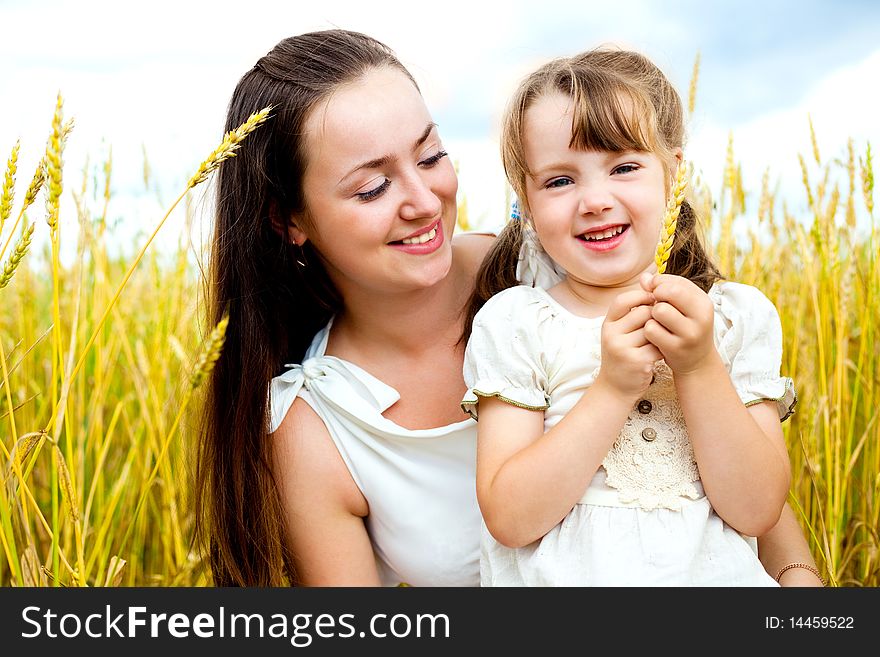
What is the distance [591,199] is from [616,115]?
0.14m

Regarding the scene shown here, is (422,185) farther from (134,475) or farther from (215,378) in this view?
(134,475)

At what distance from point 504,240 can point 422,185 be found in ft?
0.62

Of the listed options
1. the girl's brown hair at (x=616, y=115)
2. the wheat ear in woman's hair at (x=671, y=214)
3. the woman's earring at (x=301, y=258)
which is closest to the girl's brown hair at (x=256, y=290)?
the woman's earring at (x=301, y=258)

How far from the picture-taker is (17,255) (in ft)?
3.70

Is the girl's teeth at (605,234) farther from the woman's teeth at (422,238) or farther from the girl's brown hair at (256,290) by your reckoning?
the girl's brown hair at (256,290)

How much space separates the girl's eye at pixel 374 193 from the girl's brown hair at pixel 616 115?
0.25 meters

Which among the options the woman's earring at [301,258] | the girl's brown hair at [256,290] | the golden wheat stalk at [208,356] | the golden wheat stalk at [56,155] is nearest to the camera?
the golden wheat stalk at [208,356]

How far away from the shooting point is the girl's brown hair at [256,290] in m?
1.71

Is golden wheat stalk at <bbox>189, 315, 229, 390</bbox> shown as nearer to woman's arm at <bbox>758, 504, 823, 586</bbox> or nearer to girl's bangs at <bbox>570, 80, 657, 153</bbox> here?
girl's bangs at <bbox>570, 80, 657, 153</bbox>

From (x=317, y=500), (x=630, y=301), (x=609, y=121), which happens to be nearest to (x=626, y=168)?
(x=609, y=121)

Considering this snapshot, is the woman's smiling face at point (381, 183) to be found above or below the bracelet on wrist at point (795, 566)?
above

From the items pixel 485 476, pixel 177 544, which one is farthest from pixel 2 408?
pixel 485 476

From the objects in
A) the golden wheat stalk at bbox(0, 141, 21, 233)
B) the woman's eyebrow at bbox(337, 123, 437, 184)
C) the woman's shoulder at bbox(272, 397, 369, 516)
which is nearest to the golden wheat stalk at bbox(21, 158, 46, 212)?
the golden wheat stalk at bbox(0, 141, 21, 233)

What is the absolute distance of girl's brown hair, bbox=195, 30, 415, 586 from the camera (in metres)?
1.71
